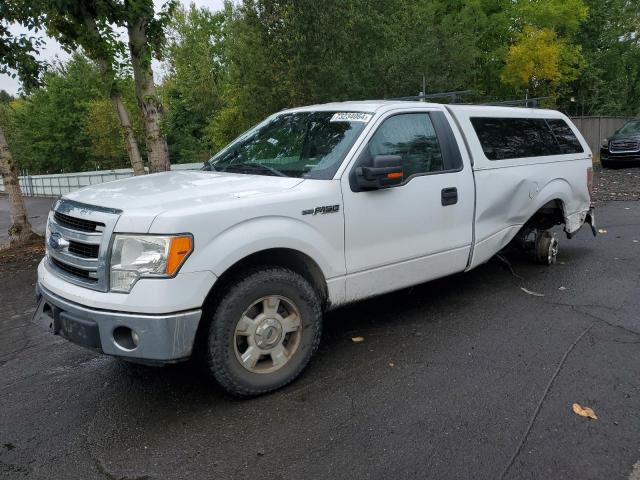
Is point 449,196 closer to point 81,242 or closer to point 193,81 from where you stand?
point 81,242

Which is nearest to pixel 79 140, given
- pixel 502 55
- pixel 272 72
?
pixel 272 72

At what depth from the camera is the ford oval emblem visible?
334cm

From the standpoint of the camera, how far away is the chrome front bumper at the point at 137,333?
2.93 m

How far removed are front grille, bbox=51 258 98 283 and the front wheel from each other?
760 millimetres

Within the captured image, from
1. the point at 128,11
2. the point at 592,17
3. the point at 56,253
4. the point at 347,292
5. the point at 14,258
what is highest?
the point at 592,17

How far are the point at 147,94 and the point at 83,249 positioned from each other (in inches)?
234

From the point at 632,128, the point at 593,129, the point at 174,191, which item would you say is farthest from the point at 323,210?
the point at 593,129

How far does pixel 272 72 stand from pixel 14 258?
1316 cm

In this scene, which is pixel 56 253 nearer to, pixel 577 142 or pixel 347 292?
pixel 347 292

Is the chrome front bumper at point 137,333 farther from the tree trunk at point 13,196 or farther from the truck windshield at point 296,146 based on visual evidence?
the tree trunk at point 13,196

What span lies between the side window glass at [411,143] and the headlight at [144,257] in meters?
1.72

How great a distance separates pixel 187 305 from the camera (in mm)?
3002

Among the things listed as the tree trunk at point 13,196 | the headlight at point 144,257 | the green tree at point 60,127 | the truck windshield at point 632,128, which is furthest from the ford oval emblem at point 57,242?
the green tree at point 60,127

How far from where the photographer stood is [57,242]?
342 centimetres
